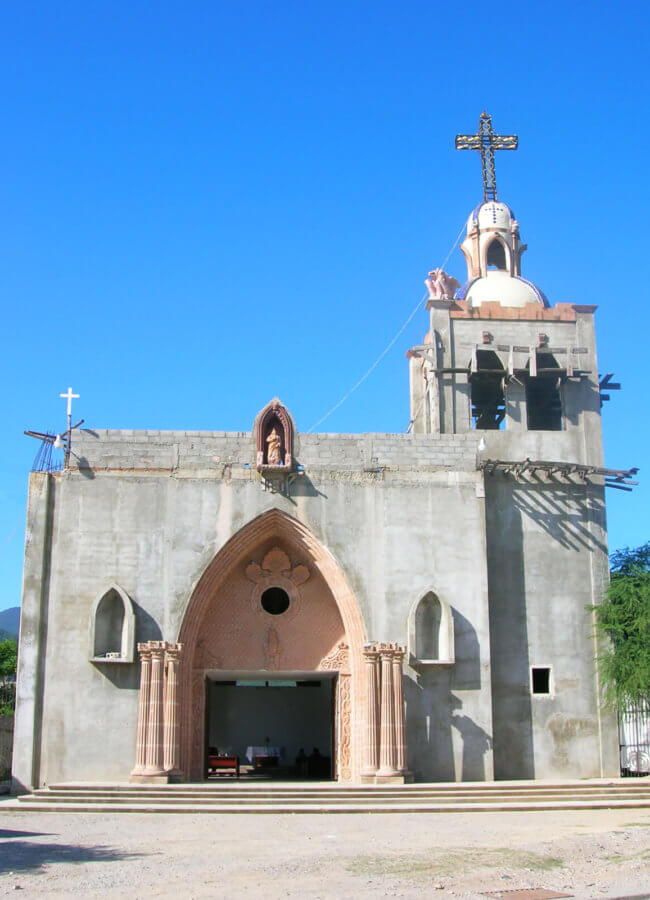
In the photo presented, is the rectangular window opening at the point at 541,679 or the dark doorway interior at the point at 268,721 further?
A: the dark doorway interior at the point at 268,721

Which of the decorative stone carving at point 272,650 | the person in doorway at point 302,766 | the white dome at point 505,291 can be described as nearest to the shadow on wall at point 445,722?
the decorative stone carving at point 272,650

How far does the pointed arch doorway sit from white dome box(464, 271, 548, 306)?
8517mm

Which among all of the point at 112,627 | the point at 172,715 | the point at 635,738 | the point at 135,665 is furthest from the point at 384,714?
the point at 635,738

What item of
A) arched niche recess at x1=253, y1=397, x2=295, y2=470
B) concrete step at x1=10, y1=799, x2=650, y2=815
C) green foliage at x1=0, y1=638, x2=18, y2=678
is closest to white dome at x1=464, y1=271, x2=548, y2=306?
arched niche recess at x1=253, y1=397, x2=295, y2=470

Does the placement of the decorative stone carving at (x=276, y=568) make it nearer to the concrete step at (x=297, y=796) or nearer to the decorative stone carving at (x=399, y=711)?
the decorative stone carving at (x=399, y=711)

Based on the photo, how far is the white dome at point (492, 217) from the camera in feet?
90.5

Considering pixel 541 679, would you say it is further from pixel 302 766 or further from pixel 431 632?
pixel 302 766

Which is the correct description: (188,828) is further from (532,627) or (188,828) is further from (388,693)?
(532,627)

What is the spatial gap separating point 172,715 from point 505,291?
13690mm

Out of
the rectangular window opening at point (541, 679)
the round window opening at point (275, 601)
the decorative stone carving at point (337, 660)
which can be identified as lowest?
the rectangular window opening at point (541, 679)

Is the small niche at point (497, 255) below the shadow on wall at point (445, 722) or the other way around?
the other way around

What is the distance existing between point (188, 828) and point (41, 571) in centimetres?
791

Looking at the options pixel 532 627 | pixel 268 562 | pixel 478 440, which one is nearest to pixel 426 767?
pixel 532 627

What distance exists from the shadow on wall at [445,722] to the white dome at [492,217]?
11.7m
